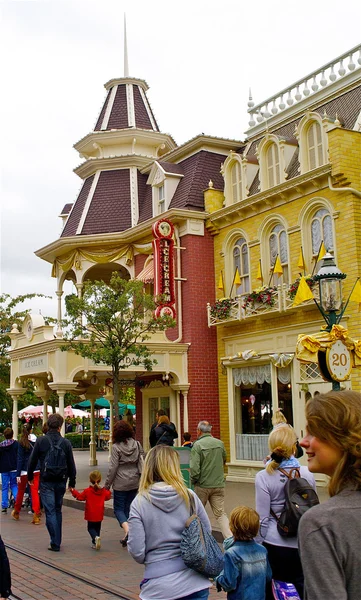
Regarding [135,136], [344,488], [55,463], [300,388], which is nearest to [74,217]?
[135,136]

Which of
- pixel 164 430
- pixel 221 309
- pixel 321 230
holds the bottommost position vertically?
pixel 164 430

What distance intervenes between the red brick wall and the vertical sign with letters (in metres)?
0.62

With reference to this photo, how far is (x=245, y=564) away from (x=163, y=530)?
688 mm

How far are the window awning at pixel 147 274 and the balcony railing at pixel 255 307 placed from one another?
7.78 ft

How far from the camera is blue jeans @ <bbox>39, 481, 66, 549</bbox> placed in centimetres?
984

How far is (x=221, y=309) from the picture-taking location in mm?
19719

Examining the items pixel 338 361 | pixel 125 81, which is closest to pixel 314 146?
pixel 338 361

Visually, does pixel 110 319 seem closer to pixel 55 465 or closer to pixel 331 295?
pixel 55 465

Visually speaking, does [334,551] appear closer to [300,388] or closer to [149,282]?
[300,388]

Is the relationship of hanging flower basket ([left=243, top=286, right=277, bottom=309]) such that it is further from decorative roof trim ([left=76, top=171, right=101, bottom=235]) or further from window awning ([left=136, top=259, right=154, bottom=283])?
decorative roof trim ([left=76, top=171, right=101, bottom=235])

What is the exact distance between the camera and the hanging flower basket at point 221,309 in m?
19.5

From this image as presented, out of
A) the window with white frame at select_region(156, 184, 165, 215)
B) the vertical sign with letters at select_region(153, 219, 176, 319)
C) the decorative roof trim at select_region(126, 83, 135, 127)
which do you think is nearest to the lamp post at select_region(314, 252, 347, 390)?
the vertical sign with letters at select_region(153, 219, 176, 319)

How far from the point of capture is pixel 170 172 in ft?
73.4

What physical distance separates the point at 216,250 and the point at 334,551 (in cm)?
1876
